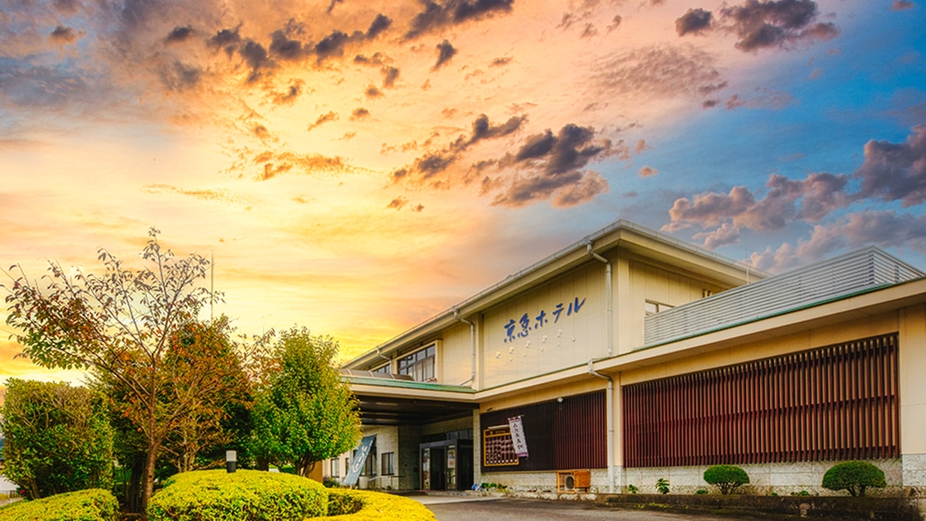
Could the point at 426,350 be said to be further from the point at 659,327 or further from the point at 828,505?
the point at 828,505

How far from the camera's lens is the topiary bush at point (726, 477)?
15516 millimetres

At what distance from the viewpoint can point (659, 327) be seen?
19953 mm

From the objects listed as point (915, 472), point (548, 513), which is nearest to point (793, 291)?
point (915, 472)

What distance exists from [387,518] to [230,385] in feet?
28.8

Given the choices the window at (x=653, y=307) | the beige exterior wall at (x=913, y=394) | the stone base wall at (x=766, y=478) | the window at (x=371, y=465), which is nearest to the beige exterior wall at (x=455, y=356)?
the stone base wall at (x=766, y=478)

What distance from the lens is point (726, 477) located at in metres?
15.6

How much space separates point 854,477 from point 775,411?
106 inches

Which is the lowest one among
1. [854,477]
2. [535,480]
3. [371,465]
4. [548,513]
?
[371,465]

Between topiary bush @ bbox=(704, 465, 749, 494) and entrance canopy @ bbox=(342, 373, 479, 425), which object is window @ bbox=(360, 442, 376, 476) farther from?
topiary bush @ bbox=(704, 465, 749, 494)

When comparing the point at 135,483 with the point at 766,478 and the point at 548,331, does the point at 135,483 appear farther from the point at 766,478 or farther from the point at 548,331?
the point at 766,478

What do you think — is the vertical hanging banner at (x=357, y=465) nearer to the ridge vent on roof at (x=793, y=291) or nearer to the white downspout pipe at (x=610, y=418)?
the white downspout pipe at (x=610, y=418)

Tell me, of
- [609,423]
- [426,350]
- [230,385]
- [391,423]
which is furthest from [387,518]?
[391,423]

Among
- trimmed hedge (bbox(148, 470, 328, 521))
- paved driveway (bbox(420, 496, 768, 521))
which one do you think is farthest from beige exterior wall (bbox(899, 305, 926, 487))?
trimmed hedge (bbox(148, 470, 328, 521))

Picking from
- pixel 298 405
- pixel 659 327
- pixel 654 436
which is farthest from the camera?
pixel 659 327
